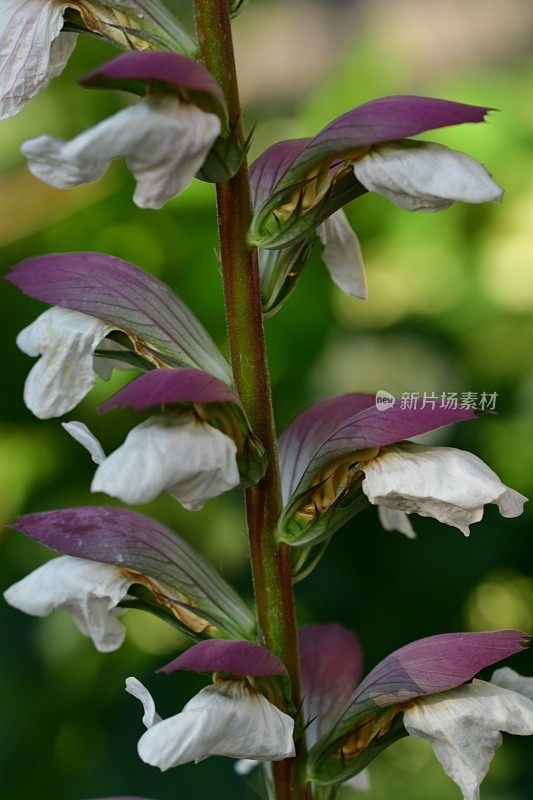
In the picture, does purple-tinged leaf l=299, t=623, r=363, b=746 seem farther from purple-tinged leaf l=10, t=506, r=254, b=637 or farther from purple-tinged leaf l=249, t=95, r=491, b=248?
purple-tinged leaf l=249, t=95, r=491, b=248

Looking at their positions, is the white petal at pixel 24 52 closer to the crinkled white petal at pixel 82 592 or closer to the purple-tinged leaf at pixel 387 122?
the purple-tinged leaf at pixel 387 122

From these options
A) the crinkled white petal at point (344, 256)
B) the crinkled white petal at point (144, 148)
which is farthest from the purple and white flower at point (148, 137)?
the crinkled white petal at point (344, 256)

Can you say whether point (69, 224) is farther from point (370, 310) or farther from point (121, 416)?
point (370, 310)

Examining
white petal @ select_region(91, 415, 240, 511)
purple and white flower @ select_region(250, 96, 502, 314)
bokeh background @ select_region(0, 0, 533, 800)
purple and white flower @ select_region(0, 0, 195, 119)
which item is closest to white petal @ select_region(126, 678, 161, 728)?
white petal @ select_region(91, 415, 240, 511)

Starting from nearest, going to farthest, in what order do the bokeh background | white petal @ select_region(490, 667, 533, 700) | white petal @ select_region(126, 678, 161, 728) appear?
white petal @ select_region(126, 678, 161, 728)
white petal @ select_region(490, 667, 533, 700)
the bokeh background

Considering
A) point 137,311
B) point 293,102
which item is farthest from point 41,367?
point 293,102

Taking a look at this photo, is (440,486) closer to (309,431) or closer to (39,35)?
(309,431)
